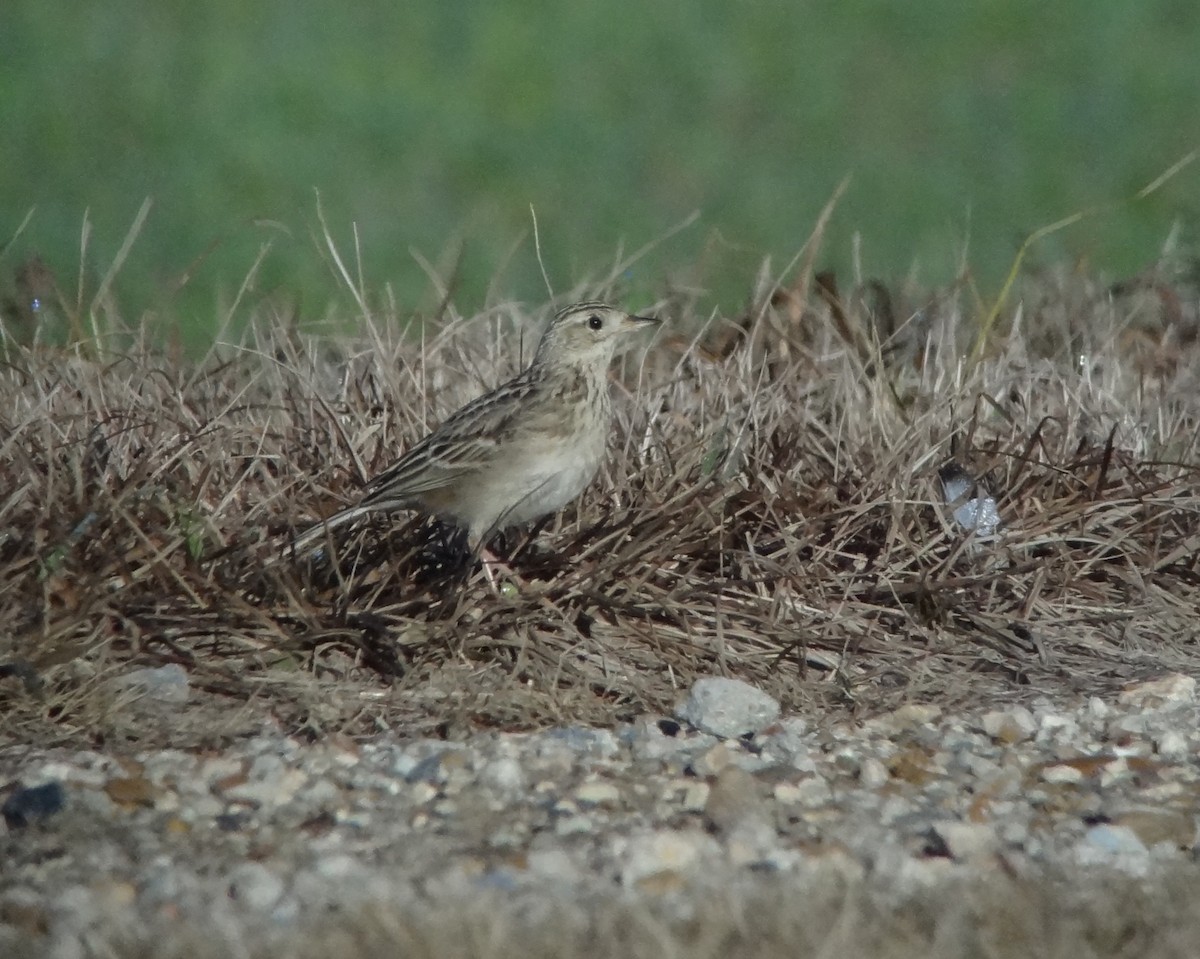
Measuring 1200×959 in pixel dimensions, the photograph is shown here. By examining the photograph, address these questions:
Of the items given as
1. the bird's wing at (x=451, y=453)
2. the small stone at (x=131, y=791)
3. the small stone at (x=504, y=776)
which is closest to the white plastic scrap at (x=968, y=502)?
the bird's wing at (x=451, y=453)

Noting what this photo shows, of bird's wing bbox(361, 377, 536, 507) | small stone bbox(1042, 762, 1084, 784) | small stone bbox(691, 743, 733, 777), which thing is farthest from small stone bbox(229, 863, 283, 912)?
small stone bbox(1042, 762, 1084, 784)

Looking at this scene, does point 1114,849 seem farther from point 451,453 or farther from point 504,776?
point 451,453

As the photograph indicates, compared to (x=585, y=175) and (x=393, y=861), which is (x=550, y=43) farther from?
(x=393, y=861)

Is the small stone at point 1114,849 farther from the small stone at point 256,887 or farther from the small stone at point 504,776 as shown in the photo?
the small stone at point 256,887

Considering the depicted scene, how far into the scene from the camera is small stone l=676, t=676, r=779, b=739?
507 cm

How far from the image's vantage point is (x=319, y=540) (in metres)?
5.63

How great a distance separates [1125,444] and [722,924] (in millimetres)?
3337

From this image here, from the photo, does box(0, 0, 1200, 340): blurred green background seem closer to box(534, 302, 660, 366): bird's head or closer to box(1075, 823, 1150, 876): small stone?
box(534, 302, 660, 366): bird's head

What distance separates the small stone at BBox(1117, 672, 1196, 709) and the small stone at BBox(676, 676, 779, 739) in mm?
921

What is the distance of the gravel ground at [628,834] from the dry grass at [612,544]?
0.68 feet

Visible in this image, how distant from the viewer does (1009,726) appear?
5.09 m

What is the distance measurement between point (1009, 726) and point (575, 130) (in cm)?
1199

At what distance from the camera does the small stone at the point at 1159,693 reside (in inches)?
206

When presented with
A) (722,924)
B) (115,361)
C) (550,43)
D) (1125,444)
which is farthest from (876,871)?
(550,43)
